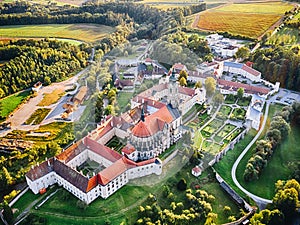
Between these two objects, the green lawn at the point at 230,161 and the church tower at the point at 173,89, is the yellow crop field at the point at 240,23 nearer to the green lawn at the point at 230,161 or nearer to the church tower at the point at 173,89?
the green lawn at the point at 230,161

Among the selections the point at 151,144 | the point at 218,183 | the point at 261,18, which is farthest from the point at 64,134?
the point at 261,18

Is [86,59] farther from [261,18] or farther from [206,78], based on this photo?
[261,18]

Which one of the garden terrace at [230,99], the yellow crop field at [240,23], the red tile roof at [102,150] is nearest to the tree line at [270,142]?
the garden terrace at [230,99]

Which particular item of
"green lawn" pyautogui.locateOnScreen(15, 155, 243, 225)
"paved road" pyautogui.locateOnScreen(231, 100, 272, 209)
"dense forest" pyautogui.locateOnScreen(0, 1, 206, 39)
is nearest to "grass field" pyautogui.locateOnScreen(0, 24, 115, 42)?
"dense forest" pyautogui.locateOnScreen(0, 1, 206, 39)

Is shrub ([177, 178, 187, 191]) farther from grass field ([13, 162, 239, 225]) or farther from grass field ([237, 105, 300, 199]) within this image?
grass field ([237, 105, 300, 199])

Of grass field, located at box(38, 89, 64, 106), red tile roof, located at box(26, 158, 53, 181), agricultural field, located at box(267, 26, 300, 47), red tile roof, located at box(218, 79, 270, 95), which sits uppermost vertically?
agricultural field, located at box(267, 26, 300, 47)
